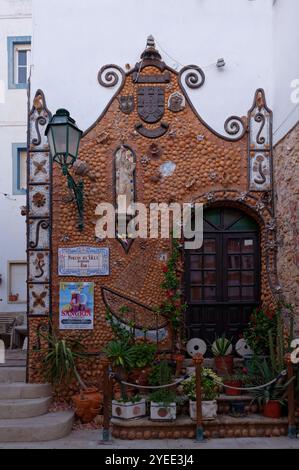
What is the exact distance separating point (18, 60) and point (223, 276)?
803 cm

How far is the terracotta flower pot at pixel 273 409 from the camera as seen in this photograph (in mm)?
6789

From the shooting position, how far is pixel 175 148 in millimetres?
8125

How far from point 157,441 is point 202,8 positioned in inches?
244

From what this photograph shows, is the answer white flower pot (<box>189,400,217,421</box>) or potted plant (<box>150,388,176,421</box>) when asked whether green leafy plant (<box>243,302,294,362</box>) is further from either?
potted plant (<box>150,388,176,421</box>)

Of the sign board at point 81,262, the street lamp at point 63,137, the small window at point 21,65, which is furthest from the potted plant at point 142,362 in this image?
the small window at point 21,65

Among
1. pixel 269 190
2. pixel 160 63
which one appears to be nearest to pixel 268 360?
pixel 269 190

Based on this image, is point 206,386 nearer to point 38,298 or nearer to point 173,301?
point 173,301

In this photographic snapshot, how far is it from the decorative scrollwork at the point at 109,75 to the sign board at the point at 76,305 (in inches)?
118

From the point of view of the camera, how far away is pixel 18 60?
13.0 metres

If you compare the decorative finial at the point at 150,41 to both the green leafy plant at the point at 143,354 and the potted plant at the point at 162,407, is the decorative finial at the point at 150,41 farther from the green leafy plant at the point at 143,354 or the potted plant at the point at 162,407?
the potted plant at the point at 162,407

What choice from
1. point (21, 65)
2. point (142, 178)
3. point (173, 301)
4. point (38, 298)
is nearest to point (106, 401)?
point (173, 301)

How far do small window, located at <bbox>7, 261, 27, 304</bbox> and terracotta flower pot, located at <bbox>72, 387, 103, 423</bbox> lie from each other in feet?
19.1
